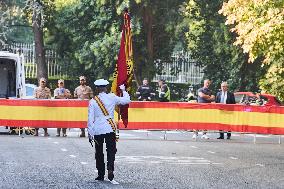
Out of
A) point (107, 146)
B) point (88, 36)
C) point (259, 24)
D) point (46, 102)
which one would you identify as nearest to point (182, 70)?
point (88, 36)

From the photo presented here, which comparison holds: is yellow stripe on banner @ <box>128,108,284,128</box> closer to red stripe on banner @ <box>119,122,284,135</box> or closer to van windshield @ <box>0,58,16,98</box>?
red stripe on banner @ <box>119,122,284,135</box>

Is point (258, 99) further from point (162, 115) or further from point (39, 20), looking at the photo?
point (39, 20)

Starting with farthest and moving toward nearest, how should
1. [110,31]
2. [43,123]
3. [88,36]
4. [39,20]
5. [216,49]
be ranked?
1. [39,20]
2. [88,36]
3. [216,49]
4. [110,31]
5. [43,123]

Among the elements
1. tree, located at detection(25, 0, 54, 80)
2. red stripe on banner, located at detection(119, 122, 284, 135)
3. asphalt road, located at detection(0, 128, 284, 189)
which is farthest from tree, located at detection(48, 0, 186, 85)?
asphalt road, located at detection(0, 128, 284, 189)

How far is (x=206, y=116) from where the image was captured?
2833 centimetres

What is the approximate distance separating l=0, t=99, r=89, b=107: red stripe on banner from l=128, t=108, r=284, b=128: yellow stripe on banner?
1634 millimetres

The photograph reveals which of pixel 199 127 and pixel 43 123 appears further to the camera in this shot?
pixel 199 127

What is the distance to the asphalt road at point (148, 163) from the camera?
1549cm

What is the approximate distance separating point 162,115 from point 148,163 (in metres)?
9.05

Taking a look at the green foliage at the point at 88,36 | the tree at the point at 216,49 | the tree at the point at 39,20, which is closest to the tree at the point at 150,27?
the green foliage at the point at 88,36

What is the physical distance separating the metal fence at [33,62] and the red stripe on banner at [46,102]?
23885 millimetres

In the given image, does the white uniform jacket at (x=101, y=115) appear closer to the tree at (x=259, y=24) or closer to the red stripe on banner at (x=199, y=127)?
the red stripe on banner at (x=199, y=127)

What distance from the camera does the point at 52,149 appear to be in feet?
73.7

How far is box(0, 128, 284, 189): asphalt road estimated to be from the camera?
15.5 meters
